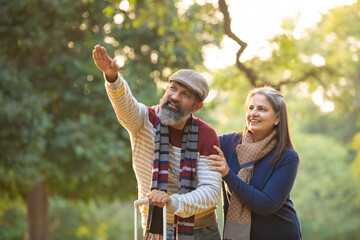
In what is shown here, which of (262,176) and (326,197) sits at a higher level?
(326,197)

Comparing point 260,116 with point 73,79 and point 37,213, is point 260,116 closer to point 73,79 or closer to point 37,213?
point 73,79

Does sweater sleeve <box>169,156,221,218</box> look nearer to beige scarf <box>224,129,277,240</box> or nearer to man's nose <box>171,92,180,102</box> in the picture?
beige scarf <box>224,129,277,240</box>

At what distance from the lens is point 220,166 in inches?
107

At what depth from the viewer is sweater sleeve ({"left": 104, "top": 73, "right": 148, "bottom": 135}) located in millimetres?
2504

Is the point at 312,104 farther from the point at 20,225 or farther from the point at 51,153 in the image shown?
the point at 51,153

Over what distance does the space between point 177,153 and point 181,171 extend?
0.44 feet

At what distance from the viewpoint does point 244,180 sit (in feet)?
9.61

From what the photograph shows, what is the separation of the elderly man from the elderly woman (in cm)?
12

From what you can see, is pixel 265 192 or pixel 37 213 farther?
pixel 37 213

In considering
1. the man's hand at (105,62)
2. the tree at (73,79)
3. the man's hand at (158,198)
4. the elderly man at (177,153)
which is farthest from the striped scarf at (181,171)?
the tree at (73,79)

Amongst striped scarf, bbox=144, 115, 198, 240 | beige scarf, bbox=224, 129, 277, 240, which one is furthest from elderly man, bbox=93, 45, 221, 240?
beige scarf, bbox=224, 129, 277, 240

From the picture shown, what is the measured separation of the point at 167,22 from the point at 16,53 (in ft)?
9.57

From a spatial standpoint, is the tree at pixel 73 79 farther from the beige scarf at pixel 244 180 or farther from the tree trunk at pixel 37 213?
the beige scarf at pixel 244 180

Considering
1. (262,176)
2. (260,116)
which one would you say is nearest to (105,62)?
(260,116)
